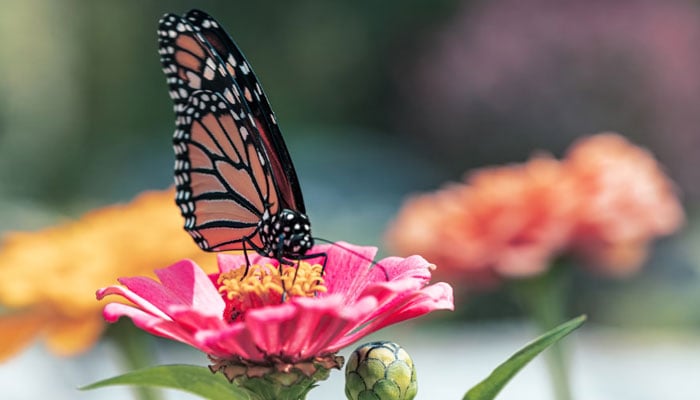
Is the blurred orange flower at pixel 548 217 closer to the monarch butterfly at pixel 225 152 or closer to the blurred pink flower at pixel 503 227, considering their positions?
the blurred pink flower at pixel 503 227

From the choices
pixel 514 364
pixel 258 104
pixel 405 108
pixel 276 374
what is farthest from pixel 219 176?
pixel 405 108

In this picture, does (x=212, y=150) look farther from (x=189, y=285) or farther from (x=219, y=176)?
(x=189, y=285)

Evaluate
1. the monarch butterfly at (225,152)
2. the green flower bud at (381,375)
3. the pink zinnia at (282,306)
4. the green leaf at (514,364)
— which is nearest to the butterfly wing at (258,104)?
the monarch butterfly at (225,152)

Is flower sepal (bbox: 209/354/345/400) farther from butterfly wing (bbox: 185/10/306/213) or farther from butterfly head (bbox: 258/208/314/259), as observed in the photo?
butterfly wing (bbox: 185/10/306/213)

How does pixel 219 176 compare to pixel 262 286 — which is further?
pixel 219 176

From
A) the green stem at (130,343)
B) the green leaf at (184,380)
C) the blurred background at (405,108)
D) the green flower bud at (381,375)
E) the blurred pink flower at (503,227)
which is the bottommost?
the green leaf at (184,380)

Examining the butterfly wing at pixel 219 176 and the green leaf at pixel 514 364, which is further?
the butterfly wing at pixel 219 176

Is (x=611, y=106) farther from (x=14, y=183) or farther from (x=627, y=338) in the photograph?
(x=14, y=183)
